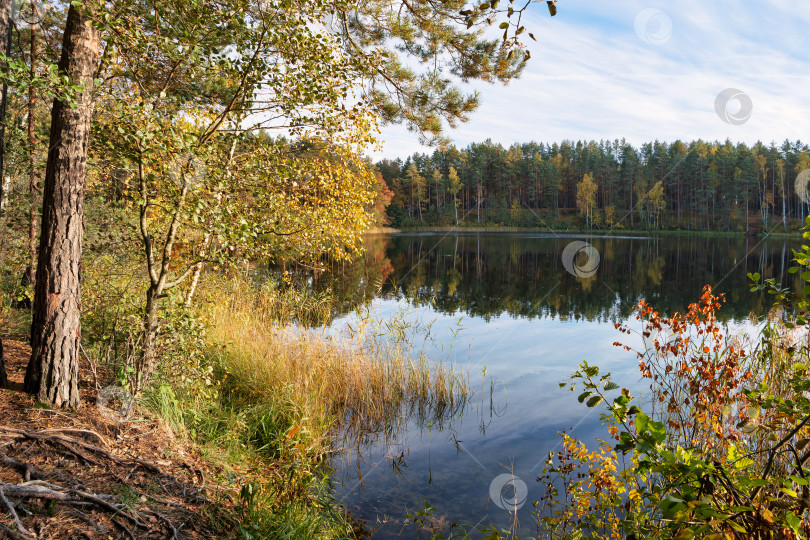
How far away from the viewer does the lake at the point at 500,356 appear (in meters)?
4.98

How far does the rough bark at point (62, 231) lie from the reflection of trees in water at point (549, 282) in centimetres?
936

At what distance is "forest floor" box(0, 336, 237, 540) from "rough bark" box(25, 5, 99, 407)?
31 cm

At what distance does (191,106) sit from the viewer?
16.5 feet

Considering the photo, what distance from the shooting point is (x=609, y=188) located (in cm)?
7175

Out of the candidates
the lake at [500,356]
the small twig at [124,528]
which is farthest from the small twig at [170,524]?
the lake at [500,356]

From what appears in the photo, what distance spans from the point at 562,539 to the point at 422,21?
626cm

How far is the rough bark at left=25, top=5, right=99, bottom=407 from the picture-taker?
374cm

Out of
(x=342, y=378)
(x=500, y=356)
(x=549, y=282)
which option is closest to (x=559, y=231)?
(x=549, y=282)

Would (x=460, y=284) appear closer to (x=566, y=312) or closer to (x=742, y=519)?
(x=566, y=312)

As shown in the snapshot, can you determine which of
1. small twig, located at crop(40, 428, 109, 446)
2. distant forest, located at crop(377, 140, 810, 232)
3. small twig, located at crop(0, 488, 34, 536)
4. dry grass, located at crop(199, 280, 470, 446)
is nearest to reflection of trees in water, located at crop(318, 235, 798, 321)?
dry grass, located at crop(199, 280, 470, 446)

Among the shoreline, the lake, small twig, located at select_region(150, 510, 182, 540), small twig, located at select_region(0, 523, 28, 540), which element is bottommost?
the lake

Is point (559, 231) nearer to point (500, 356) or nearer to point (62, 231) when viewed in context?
point (500, 356)

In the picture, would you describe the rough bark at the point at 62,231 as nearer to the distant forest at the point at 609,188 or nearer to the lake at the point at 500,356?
the lake at the point at 500,356

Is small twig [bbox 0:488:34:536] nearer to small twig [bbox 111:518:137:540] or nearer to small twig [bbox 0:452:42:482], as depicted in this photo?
small twig [bbox 0:452:42:482]
